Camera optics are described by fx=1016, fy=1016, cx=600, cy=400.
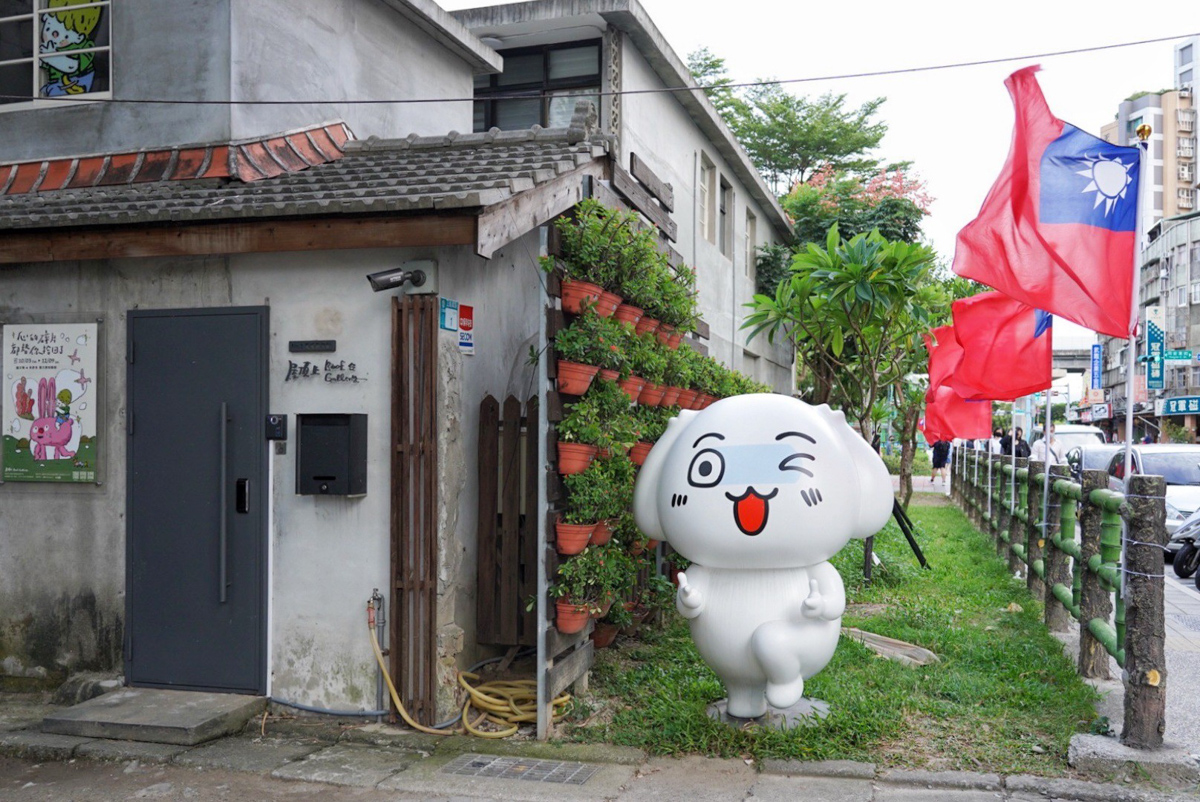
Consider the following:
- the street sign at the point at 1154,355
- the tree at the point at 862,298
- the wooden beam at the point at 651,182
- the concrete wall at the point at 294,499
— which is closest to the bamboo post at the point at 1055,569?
the tree at the point at 862,298

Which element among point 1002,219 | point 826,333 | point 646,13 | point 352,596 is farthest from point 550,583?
point 646,13

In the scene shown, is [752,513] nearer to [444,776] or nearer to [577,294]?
[577,294]

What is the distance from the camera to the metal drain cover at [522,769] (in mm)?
5281

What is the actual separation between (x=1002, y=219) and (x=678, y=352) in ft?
8.27

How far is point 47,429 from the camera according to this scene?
675 cm

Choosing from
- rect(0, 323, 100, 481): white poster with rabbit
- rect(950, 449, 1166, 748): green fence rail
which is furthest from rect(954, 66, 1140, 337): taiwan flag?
rect(0, 323, 100, 481): white poster with rabbit

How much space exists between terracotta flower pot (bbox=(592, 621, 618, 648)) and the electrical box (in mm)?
1957

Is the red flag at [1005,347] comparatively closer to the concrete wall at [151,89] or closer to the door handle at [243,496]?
the door handle at [243,496]

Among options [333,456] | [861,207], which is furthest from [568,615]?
[861,207]

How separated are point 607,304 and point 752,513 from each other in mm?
1571

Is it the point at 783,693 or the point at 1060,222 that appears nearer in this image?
the point at 783,693

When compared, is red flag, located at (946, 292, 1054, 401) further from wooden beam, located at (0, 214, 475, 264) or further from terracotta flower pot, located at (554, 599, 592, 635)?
wooden beam, located at (0, 214, 475, 264)

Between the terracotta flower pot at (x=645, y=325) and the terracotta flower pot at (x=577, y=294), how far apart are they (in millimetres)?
879

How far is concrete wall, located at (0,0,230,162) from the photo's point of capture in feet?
26.0
